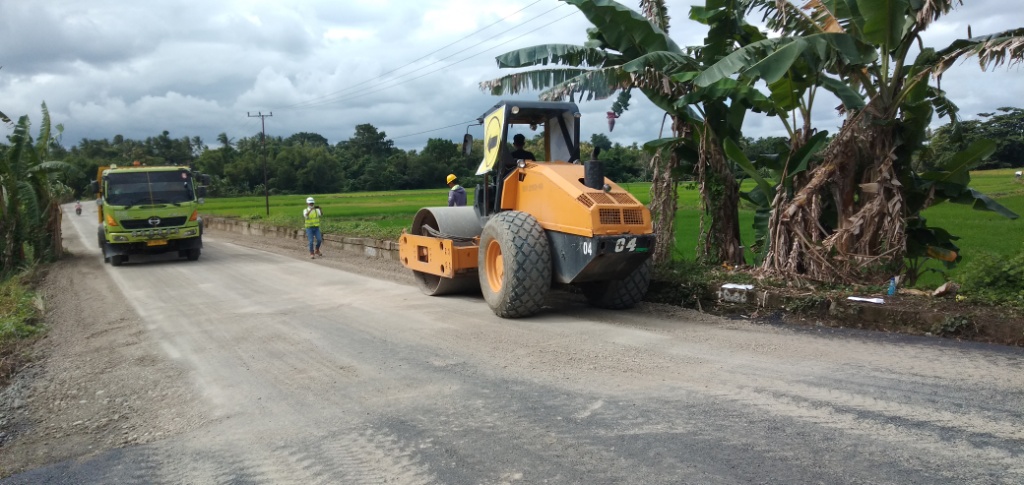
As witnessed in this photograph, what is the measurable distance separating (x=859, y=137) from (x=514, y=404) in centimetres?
590

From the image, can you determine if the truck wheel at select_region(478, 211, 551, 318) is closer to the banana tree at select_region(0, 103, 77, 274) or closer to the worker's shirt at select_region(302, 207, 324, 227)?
the worker's shirt at select_region(302, 207, 324, 227)

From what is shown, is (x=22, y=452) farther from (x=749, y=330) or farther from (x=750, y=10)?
(x=750, y=10)

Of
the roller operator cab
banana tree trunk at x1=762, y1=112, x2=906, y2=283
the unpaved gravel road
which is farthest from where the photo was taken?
banana tree trunk at x1=762, y1=112, x2=906, y2=283

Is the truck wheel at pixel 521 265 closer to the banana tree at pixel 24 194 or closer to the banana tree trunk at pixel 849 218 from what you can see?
the banana tree trunk at pixel 849 218

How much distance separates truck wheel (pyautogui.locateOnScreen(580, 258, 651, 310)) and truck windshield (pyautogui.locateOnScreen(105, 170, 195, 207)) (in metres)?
12.6

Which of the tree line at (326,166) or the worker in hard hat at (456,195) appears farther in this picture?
the tree line at (326,166)

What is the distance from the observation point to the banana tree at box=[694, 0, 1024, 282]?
776 centimetres

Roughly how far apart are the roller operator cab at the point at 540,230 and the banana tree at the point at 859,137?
1819 millimetres

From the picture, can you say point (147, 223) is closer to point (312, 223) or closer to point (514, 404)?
point (312, 223)

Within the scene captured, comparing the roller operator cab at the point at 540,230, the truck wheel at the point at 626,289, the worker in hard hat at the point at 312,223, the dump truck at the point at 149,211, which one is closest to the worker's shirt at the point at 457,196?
the roller operator cab at the point at 540,230

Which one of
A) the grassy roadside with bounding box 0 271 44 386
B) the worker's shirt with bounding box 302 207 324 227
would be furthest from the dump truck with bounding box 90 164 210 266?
the grassy roadside with bounding box 0 271 44 386

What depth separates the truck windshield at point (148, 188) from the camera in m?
16.7

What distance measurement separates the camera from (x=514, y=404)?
5.04 m

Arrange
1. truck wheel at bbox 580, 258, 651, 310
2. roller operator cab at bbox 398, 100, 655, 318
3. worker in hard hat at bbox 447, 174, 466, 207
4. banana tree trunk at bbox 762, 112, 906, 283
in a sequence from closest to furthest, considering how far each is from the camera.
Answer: roller operator cab at bbox 398, 100, 655, 318
banana tree trunk at bbox 762, 112, 906, 283
truck wheel at bbox 580, 258, 651, 310
worker in hard hat at bbox 447, 174, 466, 207
